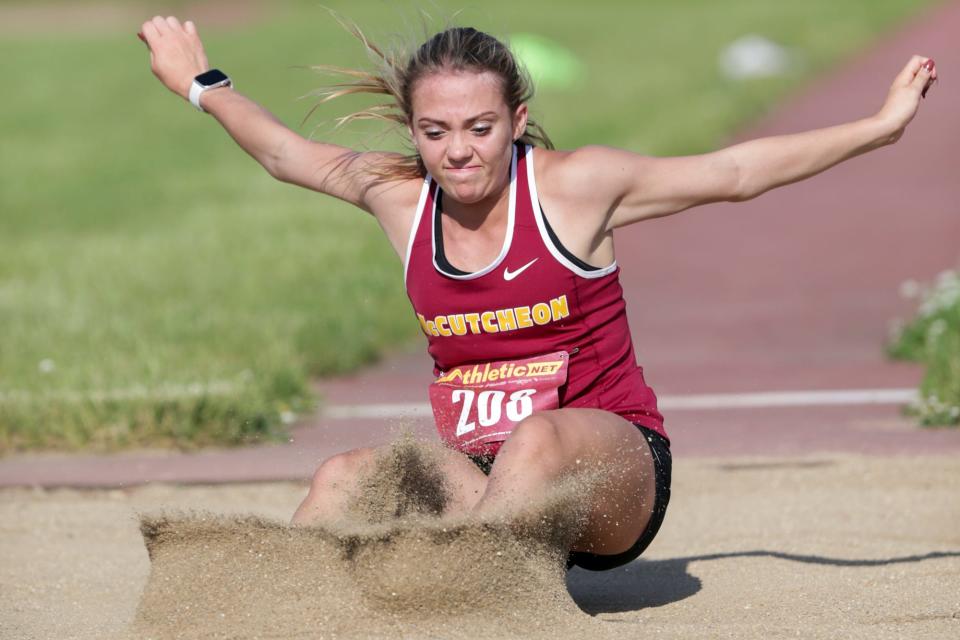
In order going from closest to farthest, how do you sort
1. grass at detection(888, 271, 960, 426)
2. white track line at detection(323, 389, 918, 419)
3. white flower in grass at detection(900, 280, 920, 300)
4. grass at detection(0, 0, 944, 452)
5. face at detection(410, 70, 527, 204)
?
1. face at detection(410, 70, 527, 204)
2. grass at detection(888, 271, 960, 426)
3. grass at detection(0, 0, 944, 452)
4. white track line at detection(323, 389, 918, 419)
5. white flower in grass at detection(900, 280, 920, 300)

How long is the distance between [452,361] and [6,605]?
4.68ft

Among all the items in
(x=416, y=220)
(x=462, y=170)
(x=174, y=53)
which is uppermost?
(x=174, y=53)

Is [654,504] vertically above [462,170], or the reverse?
[462,170]

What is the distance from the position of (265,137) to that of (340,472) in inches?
41.5

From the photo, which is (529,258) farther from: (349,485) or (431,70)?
(349,485)

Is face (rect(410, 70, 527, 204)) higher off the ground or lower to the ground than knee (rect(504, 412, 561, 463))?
higher

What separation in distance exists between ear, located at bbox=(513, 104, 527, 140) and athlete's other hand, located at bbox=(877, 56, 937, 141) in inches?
35.5

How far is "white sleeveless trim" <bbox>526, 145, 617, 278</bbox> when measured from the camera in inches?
148

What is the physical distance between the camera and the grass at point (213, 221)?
6.36 meters

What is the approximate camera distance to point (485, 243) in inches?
150

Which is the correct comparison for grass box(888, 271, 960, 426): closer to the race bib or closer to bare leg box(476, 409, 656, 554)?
bare leg box(476, 409, 656, 554)

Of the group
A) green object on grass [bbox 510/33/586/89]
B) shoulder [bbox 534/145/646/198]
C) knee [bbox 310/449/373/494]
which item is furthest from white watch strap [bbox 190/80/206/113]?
green object on grass [bbox 510/33/586/89]

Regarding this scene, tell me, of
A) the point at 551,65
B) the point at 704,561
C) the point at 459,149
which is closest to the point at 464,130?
the point at 459,149

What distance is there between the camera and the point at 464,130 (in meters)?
3.71
